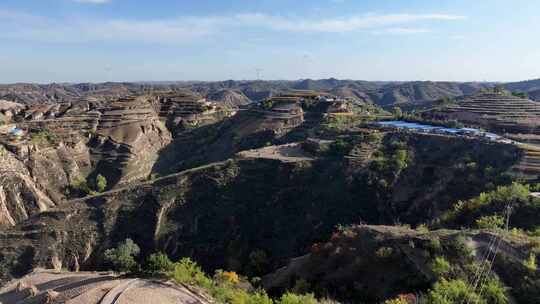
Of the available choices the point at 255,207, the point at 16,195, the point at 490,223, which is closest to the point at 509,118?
the point at 490,223

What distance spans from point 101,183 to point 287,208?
33856mm

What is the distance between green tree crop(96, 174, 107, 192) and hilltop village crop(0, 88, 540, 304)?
894 millimetres

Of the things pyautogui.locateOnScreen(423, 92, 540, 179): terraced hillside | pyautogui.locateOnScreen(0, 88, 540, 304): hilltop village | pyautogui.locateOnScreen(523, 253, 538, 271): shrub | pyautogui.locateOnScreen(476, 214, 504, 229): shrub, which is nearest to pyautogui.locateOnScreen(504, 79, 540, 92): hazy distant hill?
pyautogui.locateOnScreen(423, 92, 540, 179): terraced hillside

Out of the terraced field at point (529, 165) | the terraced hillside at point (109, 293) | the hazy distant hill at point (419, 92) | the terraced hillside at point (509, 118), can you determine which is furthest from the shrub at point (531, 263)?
the hazy distant hill at point (419, 92)

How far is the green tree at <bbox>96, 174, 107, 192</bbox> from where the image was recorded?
57.6 meters

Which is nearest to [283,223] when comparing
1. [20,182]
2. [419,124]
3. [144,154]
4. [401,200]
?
[401,200]

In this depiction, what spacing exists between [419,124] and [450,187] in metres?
20.4

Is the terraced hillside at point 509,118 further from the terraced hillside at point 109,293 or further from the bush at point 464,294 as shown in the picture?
the terraced hillside at point 109,293

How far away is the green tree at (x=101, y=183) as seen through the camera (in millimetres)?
57594

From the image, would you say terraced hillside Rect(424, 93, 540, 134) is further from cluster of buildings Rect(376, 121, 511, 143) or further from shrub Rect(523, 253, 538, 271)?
shrub Rect(523, 253, 538, 271)

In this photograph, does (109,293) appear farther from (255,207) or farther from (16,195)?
(16,195)

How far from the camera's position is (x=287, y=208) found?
39.4 meters

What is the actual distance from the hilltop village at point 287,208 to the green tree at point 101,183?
894 millimetres

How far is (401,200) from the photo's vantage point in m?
37.6
